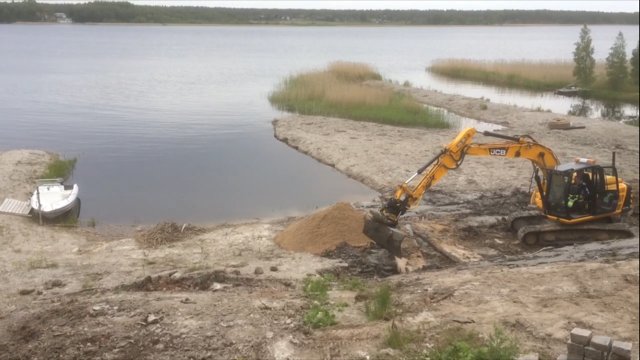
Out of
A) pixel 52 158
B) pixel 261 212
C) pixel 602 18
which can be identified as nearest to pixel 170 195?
pixel 261 212

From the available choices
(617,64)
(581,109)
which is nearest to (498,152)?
(617,64)

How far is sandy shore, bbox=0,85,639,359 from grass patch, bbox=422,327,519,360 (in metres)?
0.28

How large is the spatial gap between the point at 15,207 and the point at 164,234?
14.2 ft

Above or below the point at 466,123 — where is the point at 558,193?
above

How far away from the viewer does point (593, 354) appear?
221 inches

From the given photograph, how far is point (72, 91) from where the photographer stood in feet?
113

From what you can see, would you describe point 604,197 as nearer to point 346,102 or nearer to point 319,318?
point 319,318

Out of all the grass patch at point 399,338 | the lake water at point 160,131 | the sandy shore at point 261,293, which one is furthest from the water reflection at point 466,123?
the grass patch at point 399,338

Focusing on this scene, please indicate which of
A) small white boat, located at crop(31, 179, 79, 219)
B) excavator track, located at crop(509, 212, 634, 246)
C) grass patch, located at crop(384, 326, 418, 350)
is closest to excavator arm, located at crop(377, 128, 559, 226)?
excavator track, located at crop(509, 212, 634, 246)

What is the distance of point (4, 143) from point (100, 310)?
13.9 m

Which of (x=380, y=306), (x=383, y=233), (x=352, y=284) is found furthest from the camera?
(x=383, y=233)

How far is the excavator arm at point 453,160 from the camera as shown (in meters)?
11.7

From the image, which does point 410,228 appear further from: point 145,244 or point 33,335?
point 33,335

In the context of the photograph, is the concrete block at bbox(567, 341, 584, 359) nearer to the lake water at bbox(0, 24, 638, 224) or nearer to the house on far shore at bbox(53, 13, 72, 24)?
the lake water at bbox(0, 24, 638, 224)
